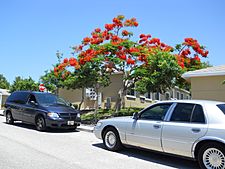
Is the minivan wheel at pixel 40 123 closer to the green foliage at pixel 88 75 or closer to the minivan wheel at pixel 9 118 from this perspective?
the minivan wheel at pixel 9 118

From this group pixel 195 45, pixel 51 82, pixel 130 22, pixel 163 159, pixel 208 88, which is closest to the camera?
pixel 163 159

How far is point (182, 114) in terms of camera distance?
5.89 meters

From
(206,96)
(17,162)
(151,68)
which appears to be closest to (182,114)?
(17,162)

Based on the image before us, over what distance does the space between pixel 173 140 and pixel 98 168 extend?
1.86 metres

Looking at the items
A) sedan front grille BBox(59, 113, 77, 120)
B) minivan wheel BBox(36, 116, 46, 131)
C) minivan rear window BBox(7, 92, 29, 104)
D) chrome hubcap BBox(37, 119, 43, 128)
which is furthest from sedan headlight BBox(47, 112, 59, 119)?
minivan rear window BBox(7, 92, 29, 104)

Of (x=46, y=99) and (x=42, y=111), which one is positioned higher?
(x=46, y=99)

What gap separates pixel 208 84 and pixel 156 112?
22.2 feet

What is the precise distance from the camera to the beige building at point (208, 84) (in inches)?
464

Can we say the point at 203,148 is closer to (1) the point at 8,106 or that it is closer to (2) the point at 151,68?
(2) the point at 151,68

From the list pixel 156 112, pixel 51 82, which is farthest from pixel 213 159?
pixel 51 82

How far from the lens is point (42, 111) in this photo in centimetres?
1111

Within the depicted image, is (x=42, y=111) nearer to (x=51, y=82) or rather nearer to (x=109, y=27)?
(x=109, y=27)

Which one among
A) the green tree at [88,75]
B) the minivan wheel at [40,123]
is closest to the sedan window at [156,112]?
the minivan wheel at [40,123]

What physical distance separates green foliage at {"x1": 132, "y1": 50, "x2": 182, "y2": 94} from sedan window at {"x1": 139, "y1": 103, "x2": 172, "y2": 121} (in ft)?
21.8
